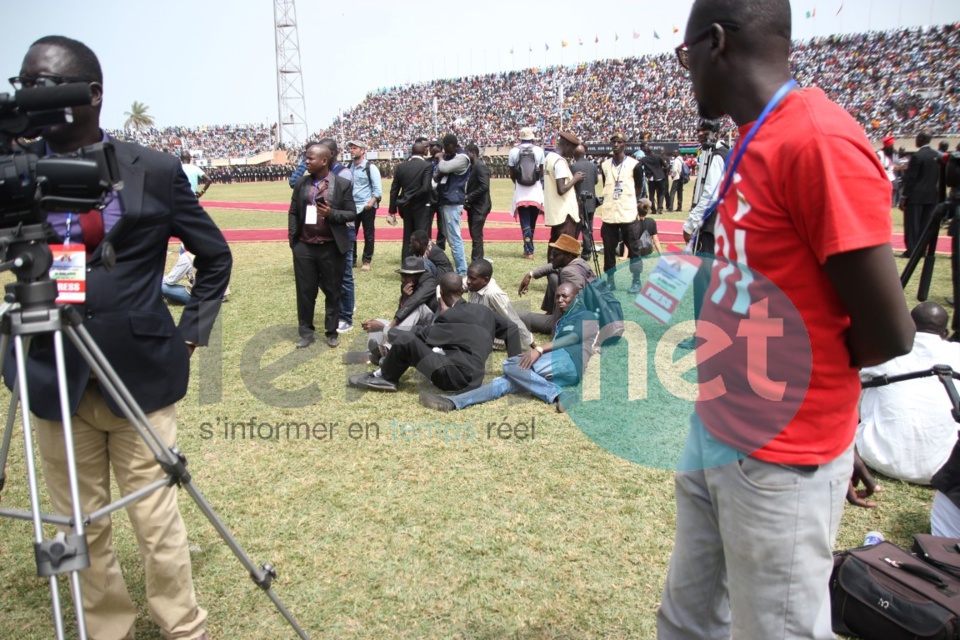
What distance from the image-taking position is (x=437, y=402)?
16.0 feet

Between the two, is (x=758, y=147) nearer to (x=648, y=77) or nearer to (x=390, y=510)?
(x=390, y=510)

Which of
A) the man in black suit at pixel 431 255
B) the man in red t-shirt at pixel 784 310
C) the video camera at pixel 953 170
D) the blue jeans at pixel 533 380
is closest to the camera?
the man in red t-shirt at pixel 784 310

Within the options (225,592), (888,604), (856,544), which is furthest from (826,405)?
(225,592)

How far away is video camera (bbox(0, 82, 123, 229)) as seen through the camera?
5.23 feet

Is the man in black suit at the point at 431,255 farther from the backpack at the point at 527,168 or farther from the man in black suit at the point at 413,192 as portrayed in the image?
the backpack at the point at 527,168

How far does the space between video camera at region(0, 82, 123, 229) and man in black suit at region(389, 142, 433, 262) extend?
712cm

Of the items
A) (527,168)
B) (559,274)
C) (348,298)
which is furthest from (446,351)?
(527,168)

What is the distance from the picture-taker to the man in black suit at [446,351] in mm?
5117

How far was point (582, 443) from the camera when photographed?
438 centimetres

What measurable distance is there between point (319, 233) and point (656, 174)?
37.5ft

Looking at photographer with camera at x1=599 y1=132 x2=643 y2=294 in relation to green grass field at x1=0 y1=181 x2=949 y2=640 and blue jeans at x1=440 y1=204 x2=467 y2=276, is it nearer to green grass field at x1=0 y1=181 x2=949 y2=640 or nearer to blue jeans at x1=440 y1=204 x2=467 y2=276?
blue jeans at x1=440 y1=204 x2=467 y2=276

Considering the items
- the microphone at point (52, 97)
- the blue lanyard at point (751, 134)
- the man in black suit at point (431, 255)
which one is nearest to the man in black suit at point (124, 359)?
the microphone at point (52, 97)

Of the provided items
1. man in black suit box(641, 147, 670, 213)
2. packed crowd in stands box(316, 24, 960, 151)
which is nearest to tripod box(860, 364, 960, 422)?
man in black suit box(641, 147, 670, 213)

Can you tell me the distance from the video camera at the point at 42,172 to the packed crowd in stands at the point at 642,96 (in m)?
25.8
